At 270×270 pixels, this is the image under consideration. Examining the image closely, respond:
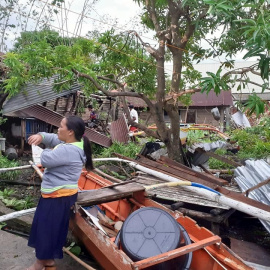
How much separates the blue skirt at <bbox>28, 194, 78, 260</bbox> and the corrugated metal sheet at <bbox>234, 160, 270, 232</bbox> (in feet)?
9.92

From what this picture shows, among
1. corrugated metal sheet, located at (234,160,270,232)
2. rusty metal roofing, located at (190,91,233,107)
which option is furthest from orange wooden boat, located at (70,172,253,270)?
rusty metal roofing, located at (190,91,233,107)

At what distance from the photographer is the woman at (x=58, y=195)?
3.21 meters

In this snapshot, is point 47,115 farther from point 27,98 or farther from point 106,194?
point 106,194

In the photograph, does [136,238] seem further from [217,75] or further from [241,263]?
[217,75]

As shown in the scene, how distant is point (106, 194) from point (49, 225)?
0.88 metres

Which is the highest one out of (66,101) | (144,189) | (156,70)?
(156,70)

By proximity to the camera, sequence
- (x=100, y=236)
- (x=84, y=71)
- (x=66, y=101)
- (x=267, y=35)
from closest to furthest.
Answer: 1. (x=267, y=35)
2. (x=100, y=236)
3. (x=84, y=71)
4. (x=66, y=101)

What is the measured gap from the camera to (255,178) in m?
5.41

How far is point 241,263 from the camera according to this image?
3.00 metres

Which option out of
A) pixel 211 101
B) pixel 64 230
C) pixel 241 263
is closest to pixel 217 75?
pixel 241 263

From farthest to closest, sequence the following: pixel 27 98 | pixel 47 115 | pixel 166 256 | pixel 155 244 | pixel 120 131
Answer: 1. pixel 120 131
2. pixel 47 115
3. pixel 27 98
4. pixel 155 244
5. pixel 166 256

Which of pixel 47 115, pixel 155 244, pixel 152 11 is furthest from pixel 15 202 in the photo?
pixel 152 11

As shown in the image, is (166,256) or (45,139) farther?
(45,139)

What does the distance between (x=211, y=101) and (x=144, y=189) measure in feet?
62.9
